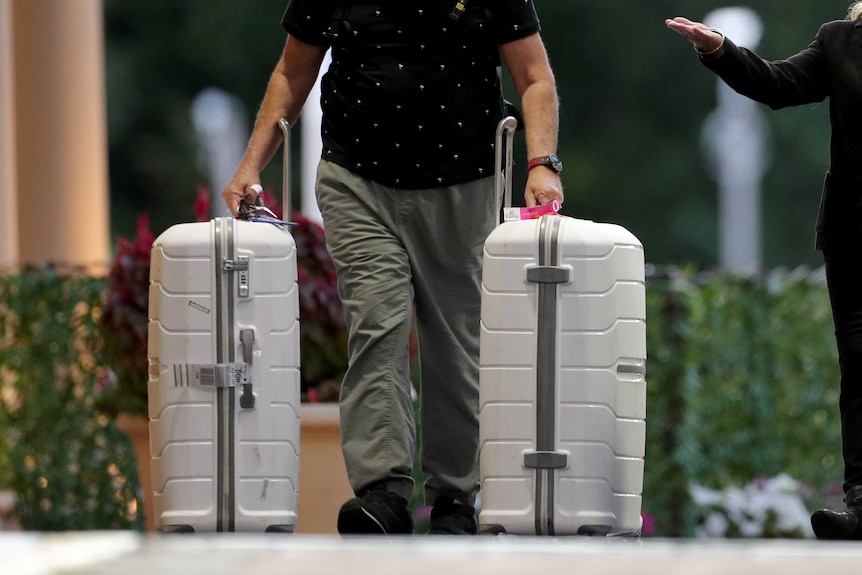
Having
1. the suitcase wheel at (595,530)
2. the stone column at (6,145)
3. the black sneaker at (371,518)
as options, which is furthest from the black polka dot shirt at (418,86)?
the stone column at (6,145)

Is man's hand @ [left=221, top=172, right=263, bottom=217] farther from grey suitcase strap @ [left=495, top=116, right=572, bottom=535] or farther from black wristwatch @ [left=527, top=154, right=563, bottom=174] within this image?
grey suitcase strap @ [left=495, top=116, right=572, bottom=535]

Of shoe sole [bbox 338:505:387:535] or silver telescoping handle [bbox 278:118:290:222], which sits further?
silver telescoping handle [bbox 278:118:290:222]

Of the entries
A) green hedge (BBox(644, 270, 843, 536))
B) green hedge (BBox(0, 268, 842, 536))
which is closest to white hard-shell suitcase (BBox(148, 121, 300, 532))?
green hedge (BBox(0, 268, 842, 536))

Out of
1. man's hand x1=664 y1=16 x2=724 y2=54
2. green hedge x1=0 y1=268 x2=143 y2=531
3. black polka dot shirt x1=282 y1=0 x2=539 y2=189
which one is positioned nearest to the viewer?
man's hand x1=664 y1=16 x2=724 y2=54

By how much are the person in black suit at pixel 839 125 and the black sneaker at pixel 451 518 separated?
990 mm

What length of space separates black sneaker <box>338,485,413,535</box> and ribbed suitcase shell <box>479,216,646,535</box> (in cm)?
24

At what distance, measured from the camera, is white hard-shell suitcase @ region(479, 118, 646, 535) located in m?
3.70

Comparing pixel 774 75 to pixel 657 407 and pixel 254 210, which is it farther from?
pixel 657 407

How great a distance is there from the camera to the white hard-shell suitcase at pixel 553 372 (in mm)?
3701

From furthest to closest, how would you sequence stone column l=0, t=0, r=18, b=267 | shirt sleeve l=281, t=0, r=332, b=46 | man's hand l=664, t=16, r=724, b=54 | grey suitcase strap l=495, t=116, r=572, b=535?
stone column l=0, t=0, r=18, b=267
shirt sleeve l=281, t=0, r=332, b=46
man's hand l=664, t=16, r=724, b=54
grey suitcase strap l=495, t=116, r=572, b=535

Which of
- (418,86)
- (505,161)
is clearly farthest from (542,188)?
(418,86)

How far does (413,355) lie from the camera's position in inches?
230

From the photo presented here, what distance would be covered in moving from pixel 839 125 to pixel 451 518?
146 cm

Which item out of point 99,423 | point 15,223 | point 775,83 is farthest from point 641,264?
point 15,223
